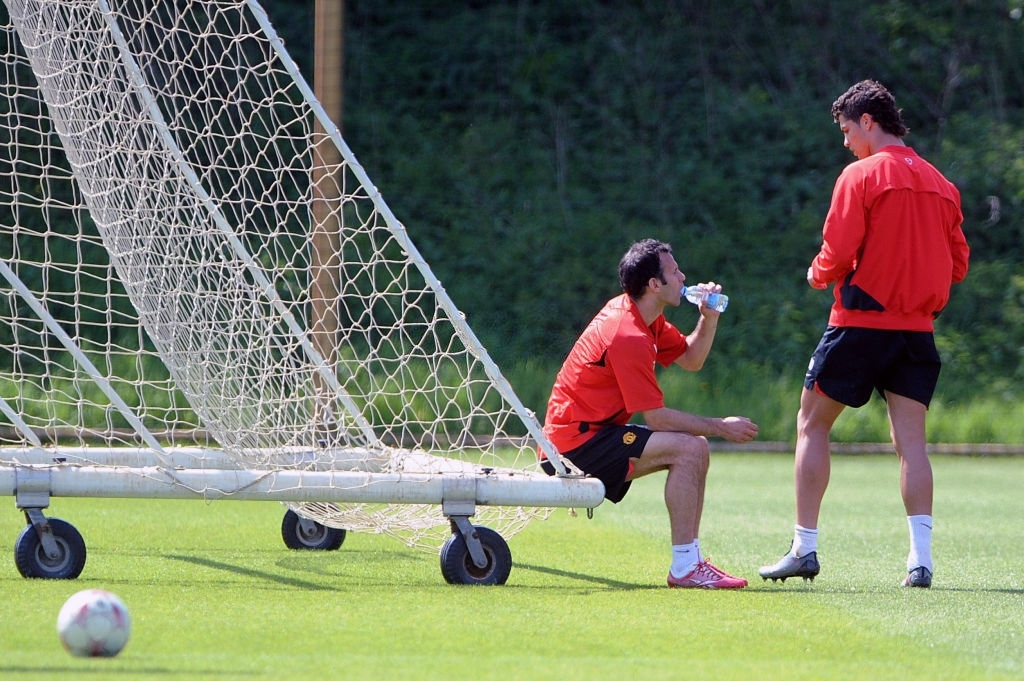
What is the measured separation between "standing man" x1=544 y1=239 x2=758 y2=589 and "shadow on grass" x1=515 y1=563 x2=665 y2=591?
139 millimetres

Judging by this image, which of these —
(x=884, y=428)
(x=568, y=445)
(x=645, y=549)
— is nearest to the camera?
(x=568, y=445)

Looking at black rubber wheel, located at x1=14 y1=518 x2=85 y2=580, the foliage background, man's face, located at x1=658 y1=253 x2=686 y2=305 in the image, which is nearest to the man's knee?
man's face, located at x1=658 y1=253 x2=686 y2=305

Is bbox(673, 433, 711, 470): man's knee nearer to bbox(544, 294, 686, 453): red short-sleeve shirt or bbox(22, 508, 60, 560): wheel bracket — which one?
bbox(544, 294, 686, 453): red short-sleeve shirt

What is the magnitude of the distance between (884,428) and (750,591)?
829cm

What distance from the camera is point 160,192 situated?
5746mm

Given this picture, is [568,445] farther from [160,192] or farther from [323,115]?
[160,192]

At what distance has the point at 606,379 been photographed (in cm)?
535

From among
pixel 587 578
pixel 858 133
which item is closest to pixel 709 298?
pixel 858 133

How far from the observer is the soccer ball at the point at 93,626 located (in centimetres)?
361

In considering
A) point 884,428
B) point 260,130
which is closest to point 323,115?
point 884,428

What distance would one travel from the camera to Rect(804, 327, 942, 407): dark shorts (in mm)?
5234

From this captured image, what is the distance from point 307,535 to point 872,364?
254cm

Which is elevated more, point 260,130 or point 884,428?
point 260,130

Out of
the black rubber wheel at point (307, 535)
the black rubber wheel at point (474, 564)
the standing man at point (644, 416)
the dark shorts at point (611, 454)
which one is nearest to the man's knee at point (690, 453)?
the standing man at point (644, 416)
